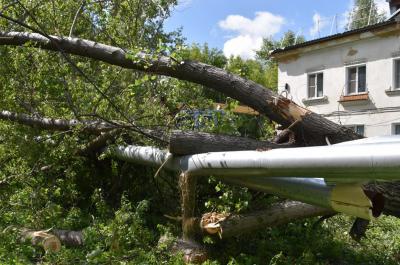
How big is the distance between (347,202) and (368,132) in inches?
644

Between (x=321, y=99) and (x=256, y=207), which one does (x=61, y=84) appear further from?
(x=321, y=99)

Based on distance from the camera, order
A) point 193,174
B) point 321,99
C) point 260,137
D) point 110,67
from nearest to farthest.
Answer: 1. point 193,174
2. point 260,137
3. point 110,67
4. point 321,99

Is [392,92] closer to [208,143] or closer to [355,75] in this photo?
[355,75]

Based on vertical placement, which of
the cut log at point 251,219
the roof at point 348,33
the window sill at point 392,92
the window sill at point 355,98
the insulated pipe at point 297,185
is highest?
the roof at point 348,33

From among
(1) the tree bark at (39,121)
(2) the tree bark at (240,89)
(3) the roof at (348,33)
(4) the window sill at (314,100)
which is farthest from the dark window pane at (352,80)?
(2) the tree bark at (240,89)

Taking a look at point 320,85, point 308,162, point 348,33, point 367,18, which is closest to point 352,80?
point 320,85

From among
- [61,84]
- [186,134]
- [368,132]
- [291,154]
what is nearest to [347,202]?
[291,154]

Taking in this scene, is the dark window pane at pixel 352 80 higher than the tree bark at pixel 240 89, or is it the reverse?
the dark window pane at pixel 352 80

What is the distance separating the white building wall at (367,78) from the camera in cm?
1827

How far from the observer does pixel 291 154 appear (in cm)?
379

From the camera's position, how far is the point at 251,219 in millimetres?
4965

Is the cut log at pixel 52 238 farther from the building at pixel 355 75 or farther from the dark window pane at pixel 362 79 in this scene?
the dark window pane at pixel 362 79

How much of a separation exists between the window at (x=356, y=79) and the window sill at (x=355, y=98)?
1.07ft

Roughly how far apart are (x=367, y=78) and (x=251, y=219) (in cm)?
1544
